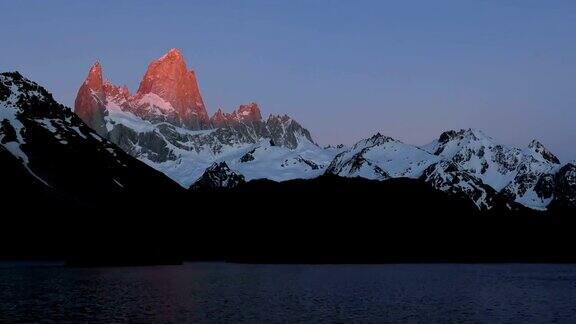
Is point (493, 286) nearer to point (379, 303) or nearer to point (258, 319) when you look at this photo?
point (379, 303)

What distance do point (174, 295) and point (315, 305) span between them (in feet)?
88.4

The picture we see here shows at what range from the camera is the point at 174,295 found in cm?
11662

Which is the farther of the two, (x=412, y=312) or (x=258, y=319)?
(x=412, y=312)

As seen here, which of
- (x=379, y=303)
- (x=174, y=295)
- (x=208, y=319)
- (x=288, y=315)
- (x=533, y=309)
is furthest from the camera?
(x=174, y=295)

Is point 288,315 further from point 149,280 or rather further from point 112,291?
point 149,280

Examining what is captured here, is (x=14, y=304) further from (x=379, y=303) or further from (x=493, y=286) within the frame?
(x=493, y=286)

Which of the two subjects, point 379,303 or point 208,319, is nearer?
point 208,319

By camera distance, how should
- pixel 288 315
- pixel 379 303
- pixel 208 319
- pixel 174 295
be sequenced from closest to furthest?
pixel 208 319, pixel 288 315, pixel 379 303, pixel 174 295

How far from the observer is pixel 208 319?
8019 cm

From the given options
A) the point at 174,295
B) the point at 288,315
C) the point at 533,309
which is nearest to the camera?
the point at 288,315

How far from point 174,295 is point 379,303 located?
32367 millimetres

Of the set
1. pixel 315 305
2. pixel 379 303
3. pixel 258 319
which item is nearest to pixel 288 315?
pixel 258 319

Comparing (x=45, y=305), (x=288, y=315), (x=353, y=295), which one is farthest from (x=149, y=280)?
(x=288, y=315)

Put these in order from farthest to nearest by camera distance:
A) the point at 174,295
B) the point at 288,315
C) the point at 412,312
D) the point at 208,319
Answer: the point at 174,295, the point at 412,312, the point at 288,315, the point at 208,319
